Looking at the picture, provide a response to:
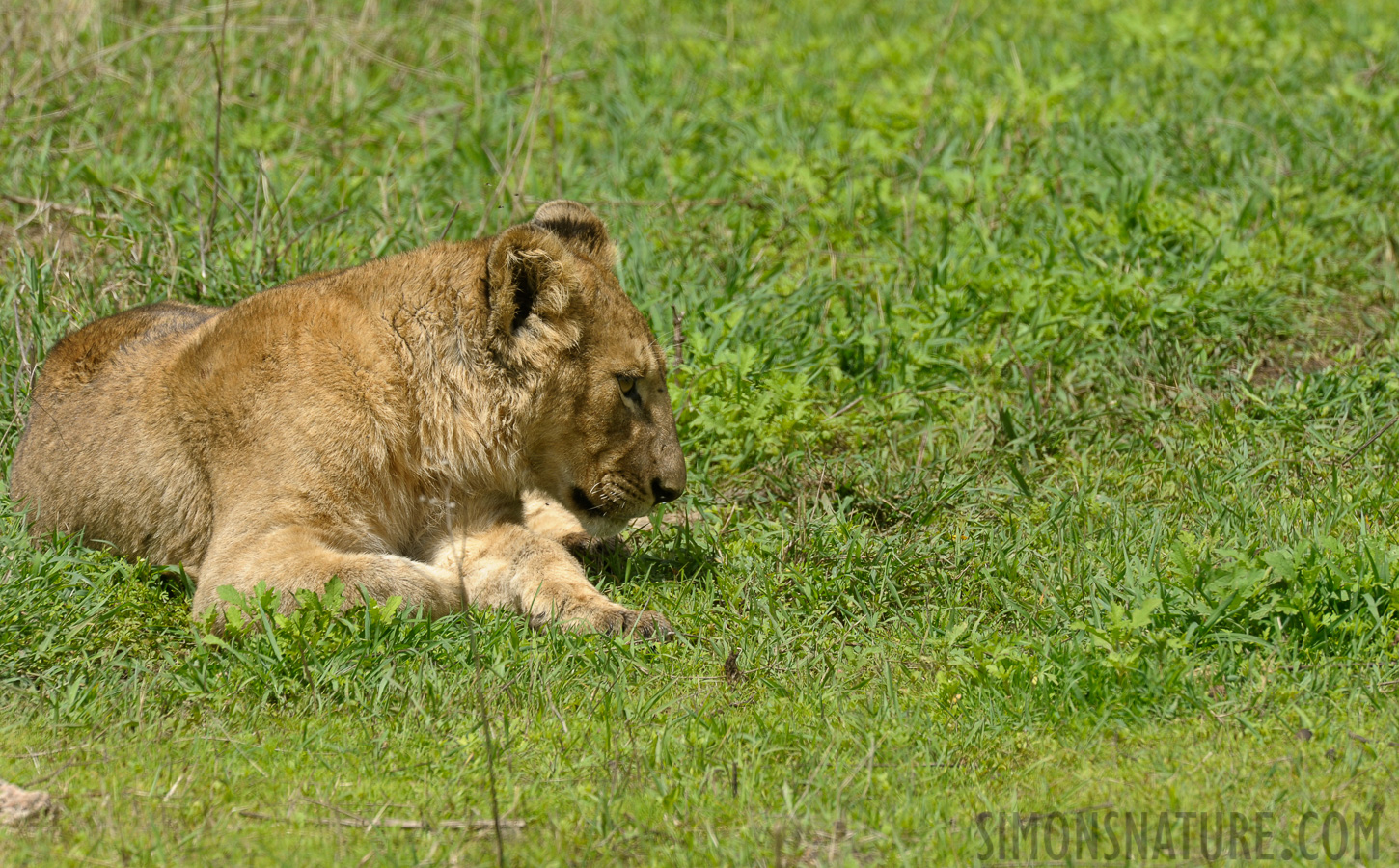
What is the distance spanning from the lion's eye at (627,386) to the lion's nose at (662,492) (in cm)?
31

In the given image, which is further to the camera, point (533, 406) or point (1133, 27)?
point (1133, 27)

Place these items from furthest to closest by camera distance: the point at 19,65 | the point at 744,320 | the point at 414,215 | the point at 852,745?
the point at 19,65 → the point at 414,215 → the point at 744,320 → the point at 852,745

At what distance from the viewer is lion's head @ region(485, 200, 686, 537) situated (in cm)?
464

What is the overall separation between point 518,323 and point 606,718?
4.88 ft

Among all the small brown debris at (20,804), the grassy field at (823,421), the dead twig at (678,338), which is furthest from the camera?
the dead twig at (678,338)

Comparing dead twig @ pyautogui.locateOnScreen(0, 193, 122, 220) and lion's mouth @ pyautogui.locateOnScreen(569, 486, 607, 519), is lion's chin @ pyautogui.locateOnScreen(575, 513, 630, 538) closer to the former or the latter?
lion's mouth @ pyautogui.locateOnScreen(569, 486, 607, 519)

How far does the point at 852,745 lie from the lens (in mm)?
3742

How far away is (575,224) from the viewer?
206 inches

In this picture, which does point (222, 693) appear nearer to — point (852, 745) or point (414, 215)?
point (852, 745)

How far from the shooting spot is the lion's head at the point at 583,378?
464 centimetres

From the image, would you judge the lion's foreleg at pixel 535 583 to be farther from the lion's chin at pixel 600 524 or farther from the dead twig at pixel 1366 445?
the dead twig at pixel 1366 445

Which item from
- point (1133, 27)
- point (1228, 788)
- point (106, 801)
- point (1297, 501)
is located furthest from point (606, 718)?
point (1133, 27)

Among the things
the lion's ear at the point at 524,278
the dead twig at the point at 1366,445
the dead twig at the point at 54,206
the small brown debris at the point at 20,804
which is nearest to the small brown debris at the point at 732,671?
the lion's ear at the point at 524,278

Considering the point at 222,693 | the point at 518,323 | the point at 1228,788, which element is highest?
the point at 518,323
